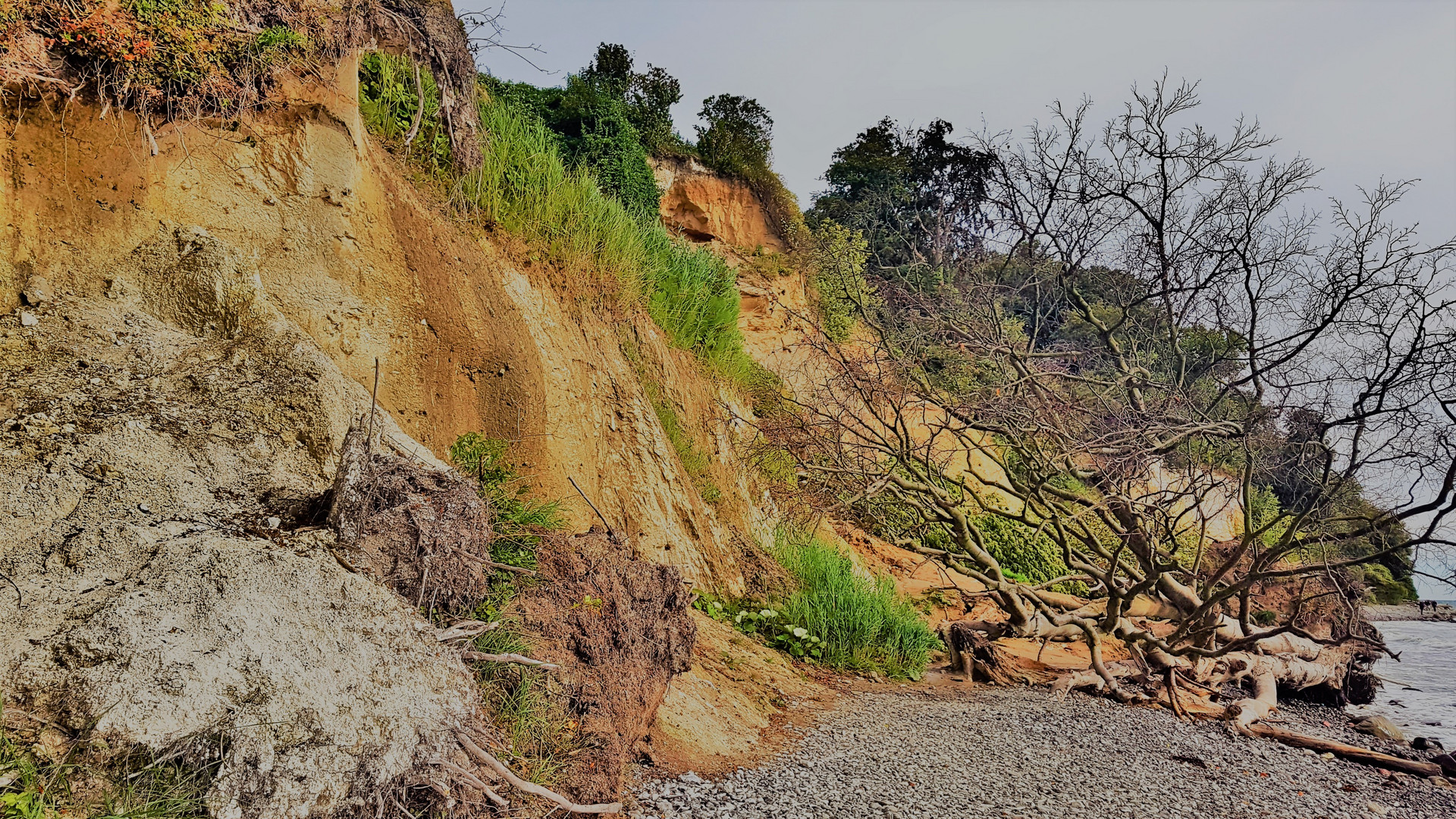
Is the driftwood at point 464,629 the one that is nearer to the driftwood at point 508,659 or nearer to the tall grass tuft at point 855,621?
the driftwood at point 508,659

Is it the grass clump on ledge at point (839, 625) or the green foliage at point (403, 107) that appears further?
the grass clump on ledge at point (839, 625)

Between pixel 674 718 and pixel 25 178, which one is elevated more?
pixel 25 178

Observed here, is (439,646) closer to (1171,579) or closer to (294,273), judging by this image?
(294,273)

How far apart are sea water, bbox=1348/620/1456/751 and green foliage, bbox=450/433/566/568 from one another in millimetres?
7387

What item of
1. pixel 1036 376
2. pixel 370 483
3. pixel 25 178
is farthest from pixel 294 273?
pixel 1036 376

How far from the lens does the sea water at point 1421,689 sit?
956 cm

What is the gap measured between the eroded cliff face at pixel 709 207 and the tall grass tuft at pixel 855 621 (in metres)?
10.3

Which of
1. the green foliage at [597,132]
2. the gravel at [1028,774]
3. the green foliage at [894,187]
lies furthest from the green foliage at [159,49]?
the green foliage at [894,187]

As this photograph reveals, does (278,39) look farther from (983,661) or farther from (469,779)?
(983,661)

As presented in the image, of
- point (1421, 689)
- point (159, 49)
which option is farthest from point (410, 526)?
point (1421, 689)

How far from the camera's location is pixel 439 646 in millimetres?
3105

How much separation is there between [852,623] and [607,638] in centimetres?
438

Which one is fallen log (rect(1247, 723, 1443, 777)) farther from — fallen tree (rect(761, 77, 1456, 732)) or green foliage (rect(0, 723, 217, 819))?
green foliage (rect(0, 723, 217, 819))

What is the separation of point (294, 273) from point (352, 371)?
711 mm
